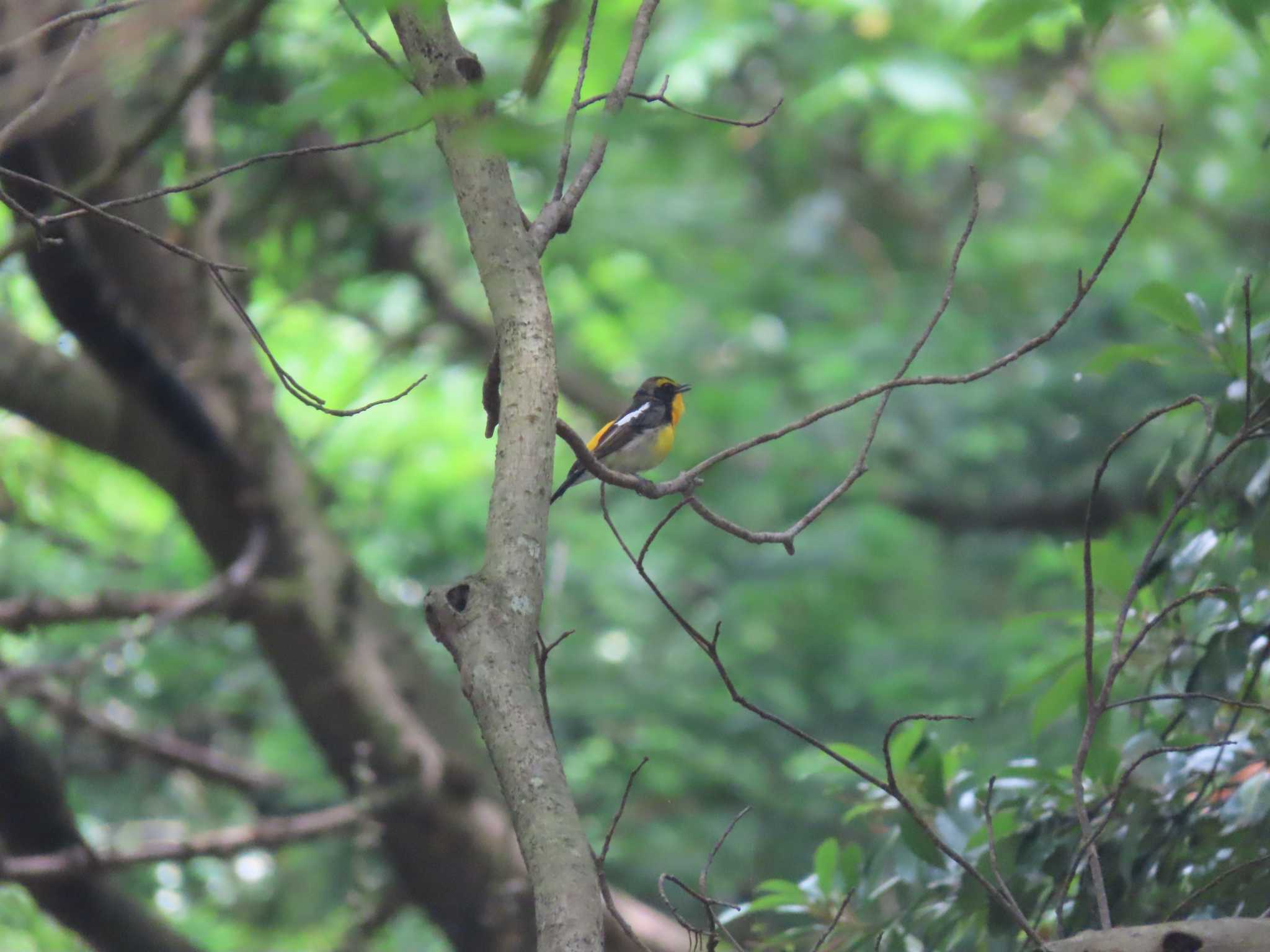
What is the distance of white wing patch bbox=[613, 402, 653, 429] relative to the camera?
21.1ft

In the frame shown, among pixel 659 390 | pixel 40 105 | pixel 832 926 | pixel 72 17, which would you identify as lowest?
pixel 832 926

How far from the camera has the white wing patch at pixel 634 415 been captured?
642cm

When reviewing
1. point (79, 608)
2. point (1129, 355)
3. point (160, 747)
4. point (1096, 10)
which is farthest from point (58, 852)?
point (1096, 10)

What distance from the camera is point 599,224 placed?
8.70m

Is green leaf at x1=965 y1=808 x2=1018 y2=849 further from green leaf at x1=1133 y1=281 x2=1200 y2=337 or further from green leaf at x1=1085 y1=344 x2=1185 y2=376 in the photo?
green leaf at x1=1133 y1=281 x2=1200 y2=337

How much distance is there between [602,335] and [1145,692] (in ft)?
30.4

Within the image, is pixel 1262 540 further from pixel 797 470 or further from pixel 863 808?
pixel 797 470

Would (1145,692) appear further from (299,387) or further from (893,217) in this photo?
(893,217)

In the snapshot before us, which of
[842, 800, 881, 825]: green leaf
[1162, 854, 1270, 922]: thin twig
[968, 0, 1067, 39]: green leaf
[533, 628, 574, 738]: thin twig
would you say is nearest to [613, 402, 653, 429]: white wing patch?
[842, 800, 881, 825]: green leaf

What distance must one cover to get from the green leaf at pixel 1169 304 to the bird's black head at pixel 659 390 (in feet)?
13.4

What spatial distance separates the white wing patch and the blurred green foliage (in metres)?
1.03

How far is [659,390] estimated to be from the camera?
6.83m

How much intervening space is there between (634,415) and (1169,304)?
156 inches

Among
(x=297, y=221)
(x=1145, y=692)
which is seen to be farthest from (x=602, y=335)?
(x=1145, y=692)
